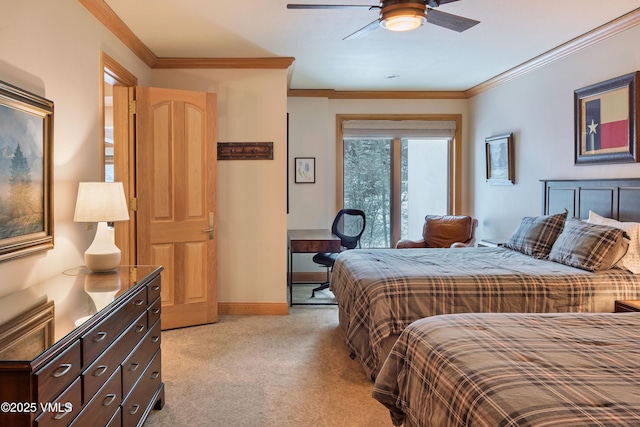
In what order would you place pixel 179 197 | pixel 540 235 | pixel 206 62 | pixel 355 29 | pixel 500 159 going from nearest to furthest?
1. pixel 355 29
2. pixel 540 235
3. pixel 179 197
4. pixel 206 62
5. pixel 500 159

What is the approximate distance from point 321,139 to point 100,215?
12.5 ft

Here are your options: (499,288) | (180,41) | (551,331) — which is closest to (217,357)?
(499,288)

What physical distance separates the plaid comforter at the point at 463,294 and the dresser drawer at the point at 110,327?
139cm

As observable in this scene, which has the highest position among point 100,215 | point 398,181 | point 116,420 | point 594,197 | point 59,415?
point 398,181

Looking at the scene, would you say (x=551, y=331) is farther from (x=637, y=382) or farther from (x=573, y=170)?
(x=573, y=170)

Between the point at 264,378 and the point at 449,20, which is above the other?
the point at 449,20

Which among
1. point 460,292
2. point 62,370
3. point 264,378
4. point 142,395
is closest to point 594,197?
point 460,292

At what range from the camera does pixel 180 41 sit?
394cm

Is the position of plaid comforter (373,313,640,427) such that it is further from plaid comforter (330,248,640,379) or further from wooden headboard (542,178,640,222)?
wooden headboard (542,178,640,222)

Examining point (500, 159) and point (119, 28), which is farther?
point (500, 159)

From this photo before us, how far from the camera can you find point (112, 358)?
186cm

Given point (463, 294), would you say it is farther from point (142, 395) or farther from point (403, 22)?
point (142, 395)

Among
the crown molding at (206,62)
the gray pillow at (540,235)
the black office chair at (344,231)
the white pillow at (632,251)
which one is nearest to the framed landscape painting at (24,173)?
the crown molding at (206,62)

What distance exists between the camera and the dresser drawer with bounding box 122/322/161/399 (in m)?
2.04
